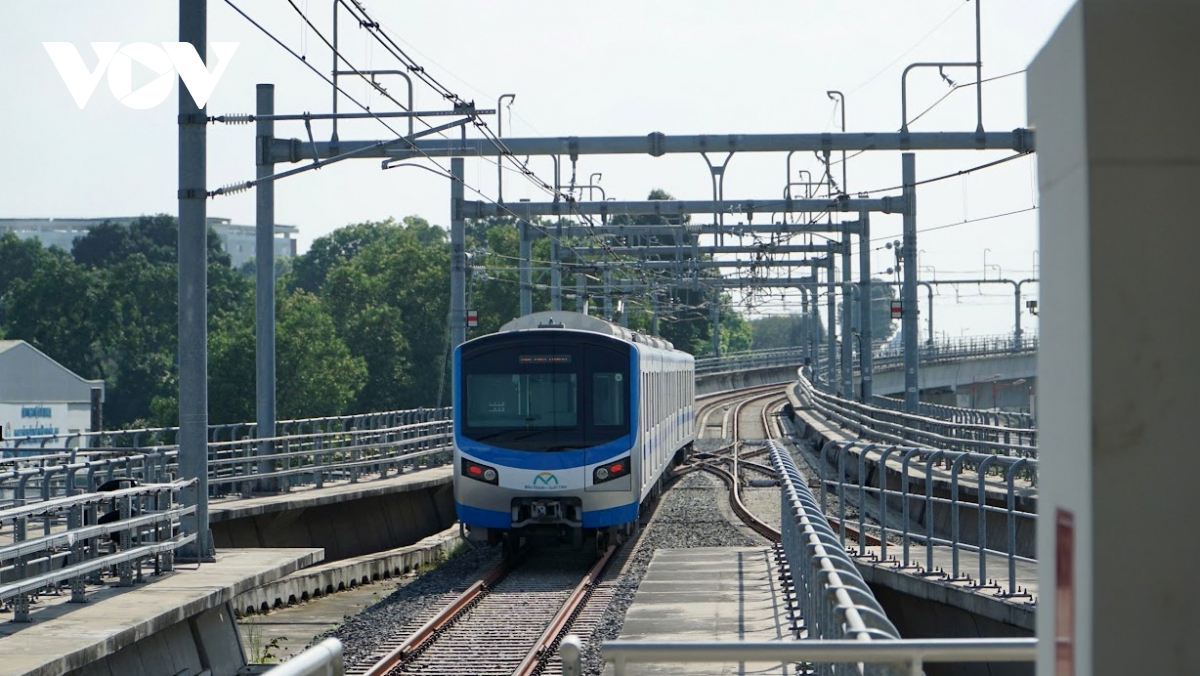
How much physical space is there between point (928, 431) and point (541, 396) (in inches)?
446

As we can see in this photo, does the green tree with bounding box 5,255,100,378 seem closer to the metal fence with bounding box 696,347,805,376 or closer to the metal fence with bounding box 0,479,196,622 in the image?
the metal fence with bounding box 696,347,805,376

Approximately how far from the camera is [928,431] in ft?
92.9

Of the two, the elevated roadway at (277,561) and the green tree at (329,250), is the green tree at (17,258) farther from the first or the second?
the elevated roadway at (277,561)

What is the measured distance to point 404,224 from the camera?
15425cm

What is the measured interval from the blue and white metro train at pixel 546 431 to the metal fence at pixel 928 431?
4.74m

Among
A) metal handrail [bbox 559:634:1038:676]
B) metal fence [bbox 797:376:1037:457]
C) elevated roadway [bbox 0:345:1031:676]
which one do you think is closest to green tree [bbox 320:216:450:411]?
metal fence [bbox 797:376:1037:457]

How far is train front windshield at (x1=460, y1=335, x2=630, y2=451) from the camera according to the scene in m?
19.5

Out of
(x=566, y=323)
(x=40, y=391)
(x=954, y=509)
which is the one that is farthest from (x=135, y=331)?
(x=954, y=509)

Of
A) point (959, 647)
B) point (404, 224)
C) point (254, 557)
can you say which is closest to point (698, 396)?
point (254, 557)

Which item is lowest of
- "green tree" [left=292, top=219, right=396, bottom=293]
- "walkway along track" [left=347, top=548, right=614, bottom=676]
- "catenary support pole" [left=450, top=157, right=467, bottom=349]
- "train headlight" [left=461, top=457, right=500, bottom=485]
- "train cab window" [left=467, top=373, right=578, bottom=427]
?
"walkway along track" [left=347, top=548, right=614, bottom=676]

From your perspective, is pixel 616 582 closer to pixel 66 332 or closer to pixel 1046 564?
pixel 1046 564

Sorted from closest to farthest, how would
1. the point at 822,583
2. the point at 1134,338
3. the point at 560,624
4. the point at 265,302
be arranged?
the point at 1134,338, the point at 822,583, the point at 560,624, the point at 265,302

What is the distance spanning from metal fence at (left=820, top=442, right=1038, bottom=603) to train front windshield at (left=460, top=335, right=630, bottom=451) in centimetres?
310

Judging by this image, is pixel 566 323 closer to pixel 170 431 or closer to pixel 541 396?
pixel 541 396
